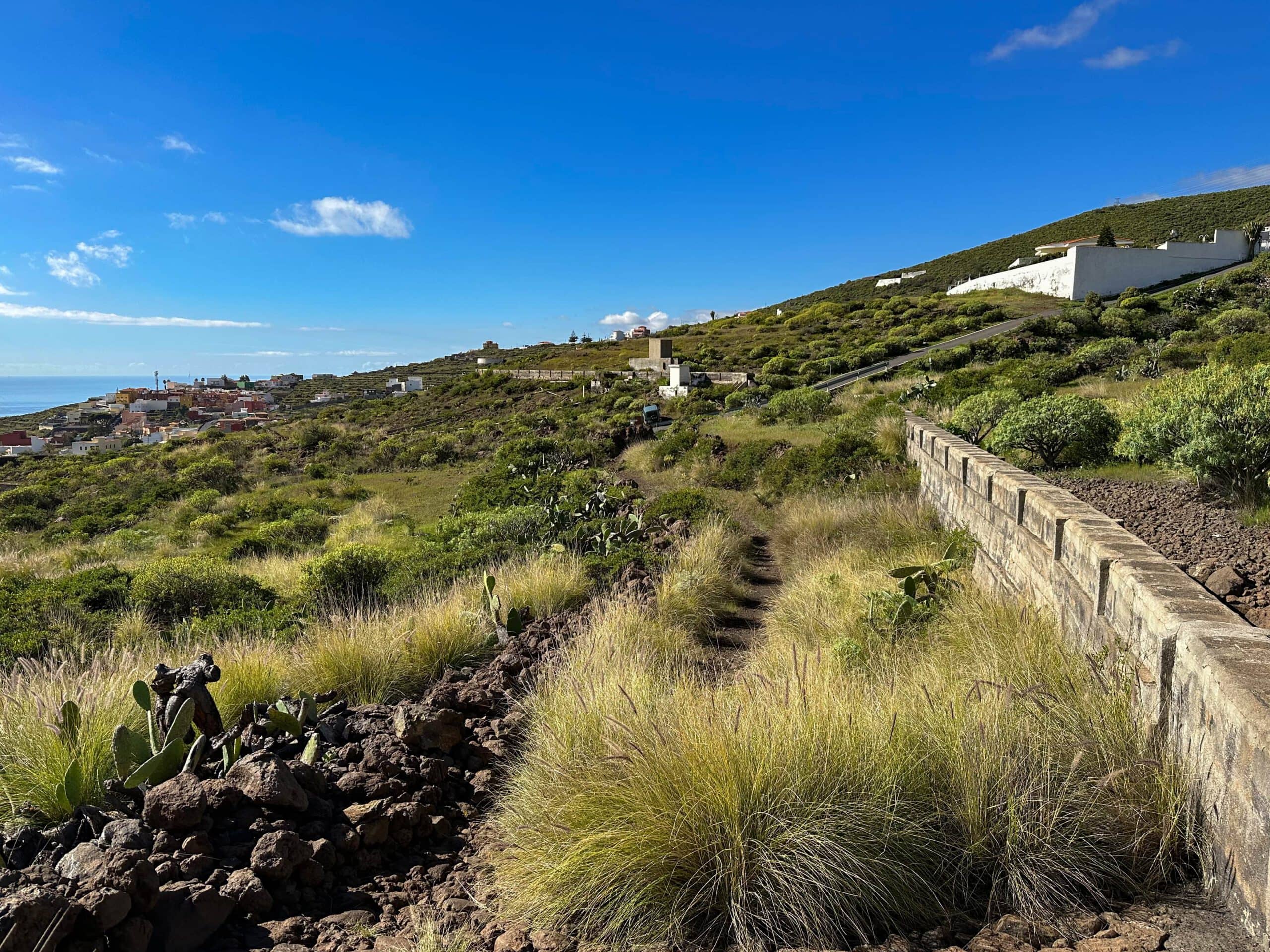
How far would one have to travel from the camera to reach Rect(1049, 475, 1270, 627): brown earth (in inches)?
178

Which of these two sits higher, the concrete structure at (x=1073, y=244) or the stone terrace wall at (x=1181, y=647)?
the concrete structure at (x=1073, y=244)

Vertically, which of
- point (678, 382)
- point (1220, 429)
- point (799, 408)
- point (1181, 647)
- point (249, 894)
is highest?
point (678, 382)

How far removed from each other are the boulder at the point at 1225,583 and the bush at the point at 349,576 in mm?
7450

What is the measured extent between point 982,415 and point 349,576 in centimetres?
1019

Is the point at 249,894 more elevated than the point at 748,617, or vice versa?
the point at 249,894

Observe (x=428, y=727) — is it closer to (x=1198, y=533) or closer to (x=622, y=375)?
(x=1198, y=533)

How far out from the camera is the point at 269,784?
129 inches

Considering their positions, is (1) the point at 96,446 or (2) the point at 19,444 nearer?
(1) the point at 96,446

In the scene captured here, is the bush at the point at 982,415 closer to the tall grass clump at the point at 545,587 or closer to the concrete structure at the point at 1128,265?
the tall grass clump at the point at 545,587

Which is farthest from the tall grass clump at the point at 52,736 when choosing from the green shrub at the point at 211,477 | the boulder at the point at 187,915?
the green shrub at the point at 211,477

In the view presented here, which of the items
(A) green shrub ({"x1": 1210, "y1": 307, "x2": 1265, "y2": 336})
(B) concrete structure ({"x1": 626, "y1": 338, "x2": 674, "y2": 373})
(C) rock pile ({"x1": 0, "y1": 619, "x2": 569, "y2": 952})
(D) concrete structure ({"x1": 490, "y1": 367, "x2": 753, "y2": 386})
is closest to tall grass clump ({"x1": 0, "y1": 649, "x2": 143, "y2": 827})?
(C) rock pile ({"x1": 0, "y1": 619, "x2": 569, "y2": 952})

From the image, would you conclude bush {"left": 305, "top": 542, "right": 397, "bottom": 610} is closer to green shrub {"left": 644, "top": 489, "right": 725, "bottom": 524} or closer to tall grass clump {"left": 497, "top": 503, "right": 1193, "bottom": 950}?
green shrub {"left": 644, "top": 489, "right": 725, "bottom": 524}

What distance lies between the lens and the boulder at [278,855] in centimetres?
283

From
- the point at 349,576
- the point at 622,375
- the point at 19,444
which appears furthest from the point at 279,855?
the point at 19,444
